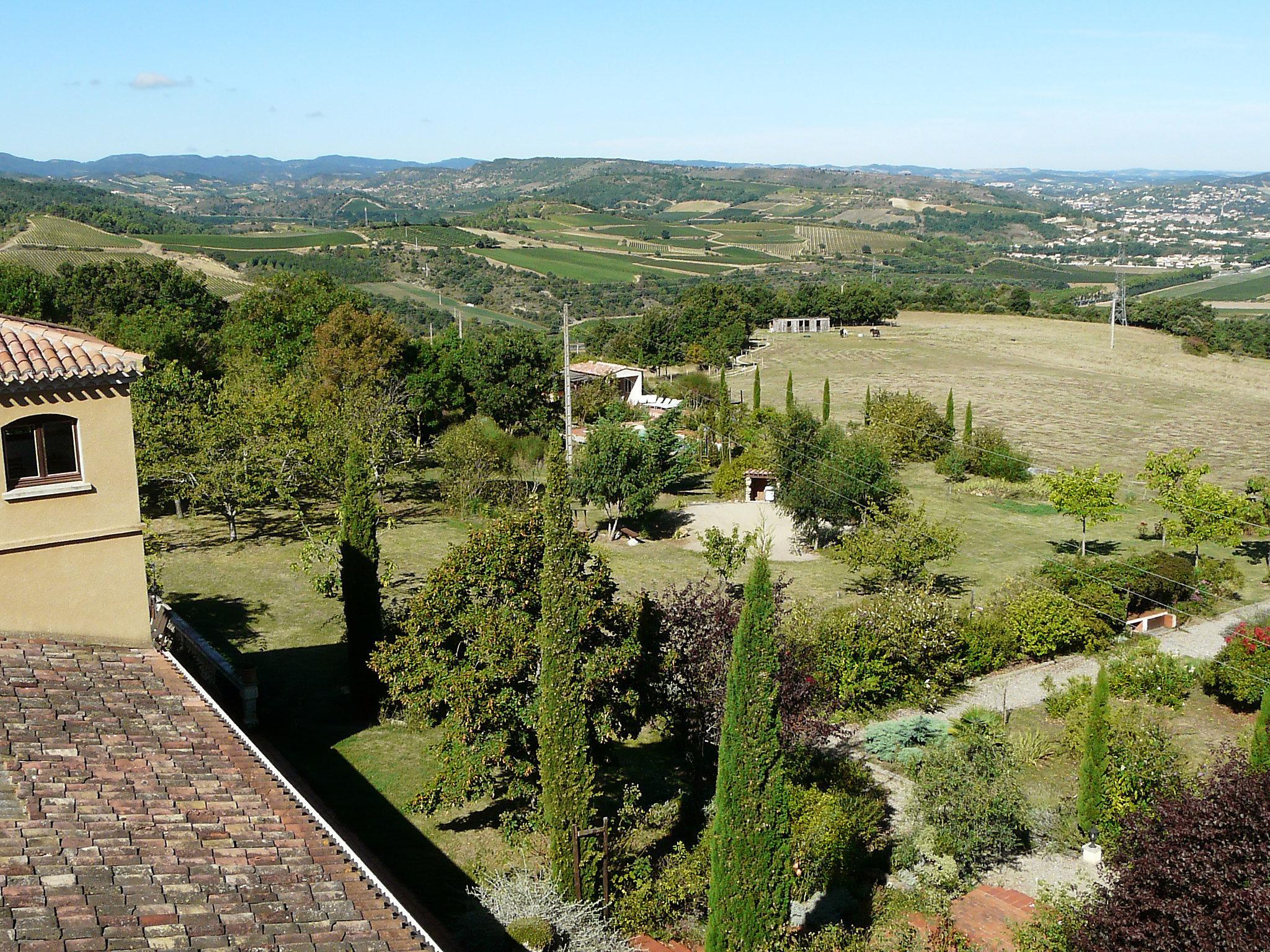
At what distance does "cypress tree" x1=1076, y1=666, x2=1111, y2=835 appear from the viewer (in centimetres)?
1616

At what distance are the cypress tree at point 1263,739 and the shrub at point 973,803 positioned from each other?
3499mm

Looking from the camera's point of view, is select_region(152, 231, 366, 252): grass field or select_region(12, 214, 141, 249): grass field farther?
select_region(152, 231, 366, 252): grass field

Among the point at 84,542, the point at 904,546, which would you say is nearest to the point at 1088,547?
the point at 904,546

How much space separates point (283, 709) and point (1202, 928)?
15.9m

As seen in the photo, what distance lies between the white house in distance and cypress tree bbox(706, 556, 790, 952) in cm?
4236

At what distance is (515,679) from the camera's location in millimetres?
15133

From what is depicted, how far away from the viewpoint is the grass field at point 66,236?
330 feet

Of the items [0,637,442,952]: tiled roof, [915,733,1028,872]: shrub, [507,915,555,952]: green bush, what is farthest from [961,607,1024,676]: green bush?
[0,637,442,952]: tiled roof

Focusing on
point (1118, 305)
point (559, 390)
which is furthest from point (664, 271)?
point (559, 390)

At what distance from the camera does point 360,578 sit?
2030cm

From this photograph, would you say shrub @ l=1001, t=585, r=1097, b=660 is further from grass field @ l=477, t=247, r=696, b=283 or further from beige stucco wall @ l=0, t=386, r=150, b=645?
grass field @ l=477, t=247, r=696, b=283

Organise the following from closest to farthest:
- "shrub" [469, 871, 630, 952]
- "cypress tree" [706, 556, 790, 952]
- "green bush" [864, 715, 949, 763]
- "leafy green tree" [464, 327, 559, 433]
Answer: "cypress tree" [706, 556, 790, 952]
"shrub" [469, 871, 630, 952]
"green bush" [864, 715, 949, 763]
"leafy green tree" [464, 327, 559, 433]

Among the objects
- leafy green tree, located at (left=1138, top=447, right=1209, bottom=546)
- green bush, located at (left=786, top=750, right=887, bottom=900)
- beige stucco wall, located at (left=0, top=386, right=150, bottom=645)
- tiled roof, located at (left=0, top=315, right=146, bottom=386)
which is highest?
tiled roof, located at (left=0, top=315, right=146, bottom=386)

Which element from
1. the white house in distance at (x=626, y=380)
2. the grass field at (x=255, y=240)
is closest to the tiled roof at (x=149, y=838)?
the white house in distance at (x=626, y=380)
